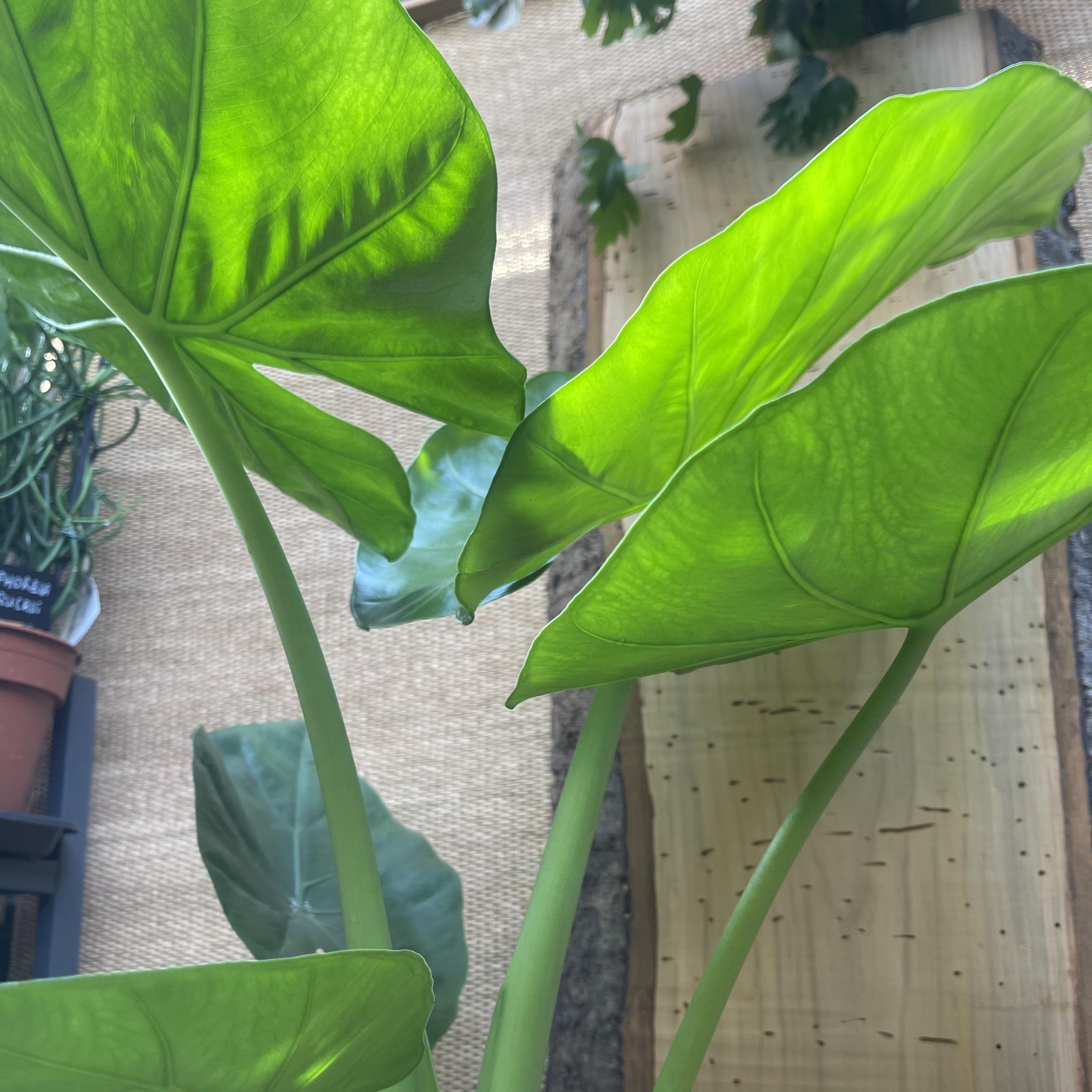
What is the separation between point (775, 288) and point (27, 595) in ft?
3.21

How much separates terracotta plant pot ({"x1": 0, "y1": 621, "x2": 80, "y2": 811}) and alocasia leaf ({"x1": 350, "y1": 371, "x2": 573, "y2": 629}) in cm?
51

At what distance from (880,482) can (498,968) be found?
78 cm

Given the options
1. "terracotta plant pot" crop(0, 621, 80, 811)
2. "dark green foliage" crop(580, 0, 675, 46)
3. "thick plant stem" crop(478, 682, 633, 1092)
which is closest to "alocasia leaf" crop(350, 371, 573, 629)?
"thick plant stem" crop(478, 682, 633, 1092)

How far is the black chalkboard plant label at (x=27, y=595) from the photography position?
109 centimetres

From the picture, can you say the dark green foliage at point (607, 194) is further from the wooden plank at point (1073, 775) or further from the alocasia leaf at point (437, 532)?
the wooden plank at point (1073, 775)

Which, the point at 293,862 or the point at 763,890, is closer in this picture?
the point at 763,890

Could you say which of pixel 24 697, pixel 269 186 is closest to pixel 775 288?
pixel 269 186

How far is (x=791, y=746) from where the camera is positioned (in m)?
0.78

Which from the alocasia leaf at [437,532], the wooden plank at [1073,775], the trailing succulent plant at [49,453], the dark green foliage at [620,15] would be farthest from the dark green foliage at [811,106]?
the trailing succulent plant at [49,453]

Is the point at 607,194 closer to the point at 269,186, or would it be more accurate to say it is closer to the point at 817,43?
the point at 817,43

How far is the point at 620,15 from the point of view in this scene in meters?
0.95

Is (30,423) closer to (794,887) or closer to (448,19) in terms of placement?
(448,19)

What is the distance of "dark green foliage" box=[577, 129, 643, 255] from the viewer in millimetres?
978

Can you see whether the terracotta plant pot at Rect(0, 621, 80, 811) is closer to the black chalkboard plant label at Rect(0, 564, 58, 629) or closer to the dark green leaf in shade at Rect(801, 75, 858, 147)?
the black chalkboard plant label at Rect(0, 564, 58, 629)
